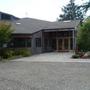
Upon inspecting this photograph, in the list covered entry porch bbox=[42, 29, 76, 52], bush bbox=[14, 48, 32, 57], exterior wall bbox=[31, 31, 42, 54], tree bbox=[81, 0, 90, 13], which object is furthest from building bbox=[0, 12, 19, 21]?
tree bbox=[81, 0, 90, 13]

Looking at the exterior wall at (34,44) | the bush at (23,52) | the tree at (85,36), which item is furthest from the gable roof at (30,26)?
the tree at (85,36)

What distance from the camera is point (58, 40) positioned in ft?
138

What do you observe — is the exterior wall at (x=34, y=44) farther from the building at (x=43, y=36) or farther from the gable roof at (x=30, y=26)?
the gable roof at (x=30, y=26)

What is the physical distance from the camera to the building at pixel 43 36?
36406mm

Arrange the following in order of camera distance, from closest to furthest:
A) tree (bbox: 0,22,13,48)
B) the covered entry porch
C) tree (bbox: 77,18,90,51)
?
1. tree (bbox: 0,22,13,48)
2. tree (bbox: 77,18,90,51)
3. the covered entry porch

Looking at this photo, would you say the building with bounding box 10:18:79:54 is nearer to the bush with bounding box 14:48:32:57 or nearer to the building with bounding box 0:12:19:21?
the bush with bounding box 14:48:32:57

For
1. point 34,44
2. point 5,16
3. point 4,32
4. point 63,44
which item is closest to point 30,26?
point 34,44

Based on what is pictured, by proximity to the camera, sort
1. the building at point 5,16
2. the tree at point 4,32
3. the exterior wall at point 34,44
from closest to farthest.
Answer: the tree at point 4,32 → the exterior wall at point 34,44 → the building at point 5,16

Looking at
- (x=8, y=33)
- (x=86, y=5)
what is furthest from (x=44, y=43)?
(x=86, y=5)

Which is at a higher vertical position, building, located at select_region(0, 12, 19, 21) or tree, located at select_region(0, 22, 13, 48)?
building, located at select_region(0, 12, 19, 21)

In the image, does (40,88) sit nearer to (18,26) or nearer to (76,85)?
(76,85)

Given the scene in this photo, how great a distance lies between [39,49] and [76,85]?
2735 centimetres

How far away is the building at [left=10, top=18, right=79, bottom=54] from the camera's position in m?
36.4

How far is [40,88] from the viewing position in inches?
435
